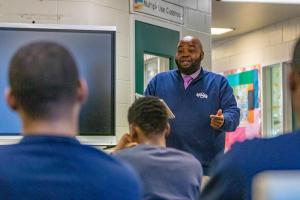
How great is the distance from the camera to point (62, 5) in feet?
13.0

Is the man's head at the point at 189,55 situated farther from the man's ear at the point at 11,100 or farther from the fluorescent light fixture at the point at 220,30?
the fluorescent light fixture at the point at 220,30

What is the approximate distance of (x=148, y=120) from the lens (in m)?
2.35

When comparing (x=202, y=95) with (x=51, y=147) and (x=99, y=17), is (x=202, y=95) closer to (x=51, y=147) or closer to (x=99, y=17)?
(x=99, y=17)

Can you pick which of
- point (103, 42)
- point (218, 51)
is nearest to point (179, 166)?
point (103, 42)

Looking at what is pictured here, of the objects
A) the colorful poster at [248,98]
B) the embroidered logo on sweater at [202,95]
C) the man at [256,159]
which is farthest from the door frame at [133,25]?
the colorful poster at [248,98]

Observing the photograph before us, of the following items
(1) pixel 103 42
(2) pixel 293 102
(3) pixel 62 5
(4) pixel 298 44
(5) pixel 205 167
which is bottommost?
(5) pixel 205 167

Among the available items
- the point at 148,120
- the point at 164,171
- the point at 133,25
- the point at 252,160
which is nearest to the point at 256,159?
the point at 252,160

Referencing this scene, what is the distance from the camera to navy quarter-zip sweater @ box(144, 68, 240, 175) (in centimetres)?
327

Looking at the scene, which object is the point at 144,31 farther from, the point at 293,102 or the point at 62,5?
the point at 293,102

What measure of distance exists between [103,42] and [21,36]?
0.53 m

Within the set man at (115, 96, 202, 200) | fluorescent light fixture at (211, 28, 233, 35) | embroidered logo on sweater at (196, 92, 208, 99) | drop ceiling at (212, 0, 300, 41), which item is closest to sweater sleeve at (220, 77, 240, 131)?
embroidered logo on sweater at (196, 92, 208, 99)

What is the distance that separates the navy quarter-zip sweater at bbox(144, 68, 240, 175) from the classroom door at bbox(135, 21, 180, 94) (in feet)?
2.95

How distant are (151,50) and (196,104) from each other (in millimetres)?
1248

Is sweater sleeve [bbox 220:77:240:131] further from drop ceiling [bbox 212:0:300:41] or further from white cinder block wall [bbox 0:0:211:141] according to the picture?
drop ceiling [bbox 212:0:300:41]
